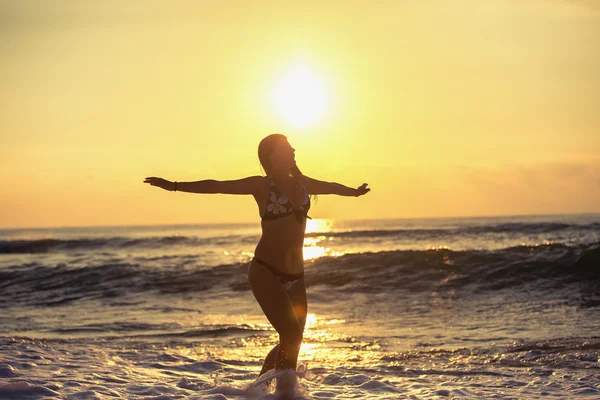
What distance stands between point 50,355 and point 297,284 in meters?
4.47

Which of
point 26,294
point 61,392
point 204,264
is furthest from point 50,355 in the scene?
point 204,264

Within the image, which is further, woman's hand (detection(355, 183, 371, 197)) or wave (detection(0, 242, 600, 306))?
wave (detection(0, 242, 600, 306))

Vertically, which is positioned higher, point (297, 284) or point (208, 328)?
point (297, 284)

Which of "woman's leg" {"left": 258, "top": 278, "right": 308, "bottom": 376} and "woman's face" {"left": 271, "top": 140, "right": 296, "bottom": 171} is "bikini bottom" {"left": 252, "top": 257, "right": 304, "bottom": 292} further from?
"woman's face" {"left": 271, "top": 140, "right": 296, "bottom": 171}

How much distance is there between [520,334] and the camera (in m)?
10.6

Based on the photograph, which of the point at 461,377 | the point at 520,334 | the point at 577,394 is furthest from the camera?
the point at 520,334

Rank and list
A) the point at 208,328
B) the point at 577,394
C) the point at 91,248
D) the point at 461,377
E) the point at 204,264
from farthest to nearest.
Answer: the point at 91,248, the point at 204,264, the point at 208,328, the point at 461,377, the point at 577,394

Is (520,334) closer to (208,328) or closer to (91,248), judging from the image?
(208,328)

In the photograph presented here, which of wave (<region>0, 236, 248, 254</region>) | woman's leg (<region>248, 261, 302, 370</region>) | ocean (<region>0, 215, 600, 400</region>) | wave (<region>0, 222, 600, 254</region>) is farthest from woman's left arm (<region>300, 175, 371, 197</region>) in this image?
wave (<region>0, 236, 248, 254</region>)

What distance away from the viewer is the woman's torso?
19.4ft

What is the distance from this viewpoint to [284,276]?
6.01 m

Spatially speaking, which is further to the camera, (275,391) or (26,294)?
(26,294)

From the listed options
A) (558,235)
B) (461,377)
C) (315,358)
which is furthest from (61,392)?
(558,235)

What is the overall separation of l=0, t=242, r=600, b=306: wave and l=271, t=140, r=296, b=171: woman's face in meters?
11.9
